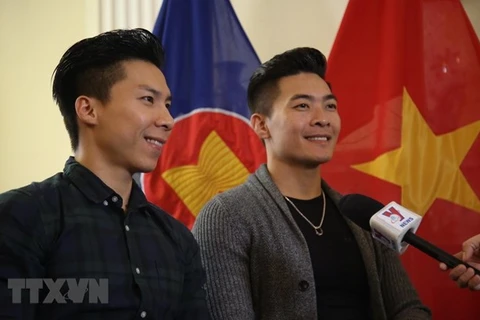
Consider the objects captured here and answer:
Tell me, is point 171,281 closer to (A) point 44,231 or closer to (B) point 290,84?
(A) point 44,231

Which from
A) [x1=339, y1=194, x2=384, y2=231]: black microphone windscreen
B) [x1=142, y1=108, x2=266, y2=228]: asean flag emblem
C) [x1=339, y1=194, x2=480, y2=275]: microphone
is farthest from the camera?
[x1=142, y1=108, x2=266, y2=228]: asean flag emblem

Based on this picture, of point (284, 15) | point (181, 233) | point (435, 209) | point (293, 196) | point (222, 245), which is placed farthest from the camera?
point (284, 15)

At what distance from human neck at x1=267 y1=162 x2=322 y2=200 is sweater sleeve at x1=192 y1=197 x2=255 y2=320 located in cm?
18

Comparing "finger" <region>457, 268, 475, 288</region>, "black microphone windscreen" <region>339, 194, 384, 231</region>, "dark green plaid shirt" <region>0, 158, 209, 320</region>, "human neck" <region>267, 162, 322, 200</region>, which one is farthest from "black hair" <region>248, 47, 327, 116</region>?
"finger" <region>457, 268, 475, 288</region>

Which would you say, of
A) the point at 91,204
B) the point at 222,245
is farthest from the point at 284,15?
the point at 91,204

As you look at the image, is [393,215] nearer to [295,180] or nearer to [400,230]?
[400,230]

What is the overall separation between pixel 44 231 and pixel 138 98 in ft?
1.04

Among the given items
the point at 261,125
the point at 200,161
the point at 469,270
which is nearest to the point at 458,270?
the point at 469,270

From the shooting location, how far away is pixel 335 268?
1442 millimetres

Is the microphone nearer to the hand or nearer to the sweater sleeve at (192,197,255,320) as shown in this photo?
the hand

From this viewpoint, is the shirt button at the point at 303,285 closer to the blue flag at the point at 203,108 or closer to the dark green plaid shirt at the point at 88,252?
the dark green plaid shirt at the point at 88,252

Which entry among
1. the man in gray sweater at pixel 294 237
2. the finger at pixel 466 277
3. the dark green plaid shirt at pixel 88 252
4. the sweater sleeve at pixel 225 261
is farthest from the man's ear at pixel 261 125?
the finger at pixel 466 277

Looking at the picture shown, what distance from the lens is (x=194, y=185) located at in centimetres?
186

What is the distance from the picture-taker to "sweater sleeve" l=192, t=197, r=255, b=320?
1.35 metres
